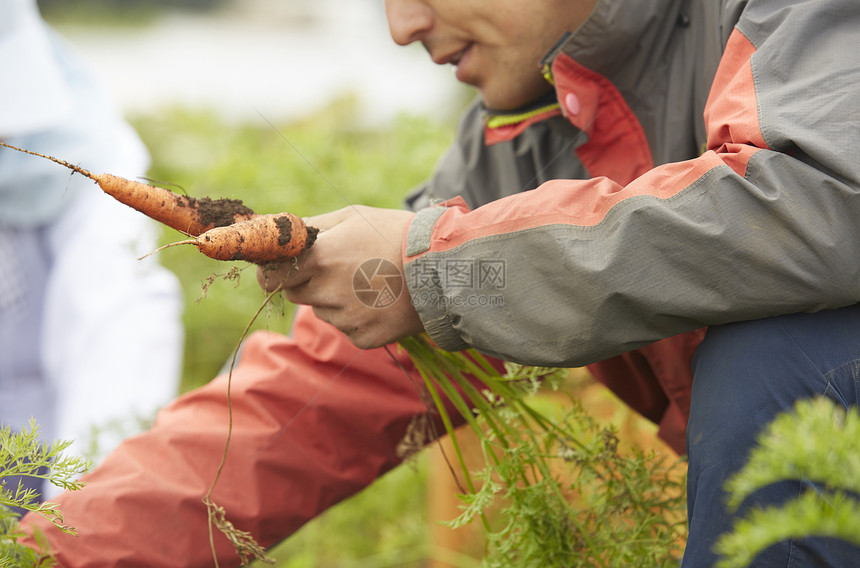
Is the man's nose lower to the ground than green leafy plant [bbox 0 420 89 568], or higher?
higher

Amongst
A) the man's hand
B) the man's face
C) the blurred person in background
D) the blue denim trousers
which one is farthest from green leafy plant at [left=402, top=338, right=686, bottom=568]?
the blurred person in background

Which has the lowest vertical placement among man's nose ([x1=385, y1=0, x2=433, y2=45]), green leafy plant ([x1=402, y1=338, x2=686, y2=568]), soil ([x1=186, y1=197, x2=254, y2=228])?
green leafy plant ([x1=402, y1=338, x2=686, y2=568])

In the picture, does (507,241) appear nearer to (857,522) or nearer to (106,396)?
(857,522)

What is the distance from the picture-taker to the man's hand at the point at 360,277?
1196mm

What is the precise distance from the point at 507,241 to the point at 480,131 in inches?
28.7

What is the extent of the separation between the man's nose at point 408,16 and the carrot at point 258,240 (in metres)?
0.49

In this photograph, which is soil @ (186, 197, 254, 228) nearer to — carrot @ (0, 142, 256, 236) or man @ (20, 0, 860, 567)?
carrot @ (0, 142, 256, 236)

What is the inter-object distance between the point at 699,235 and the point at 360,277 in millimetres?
488

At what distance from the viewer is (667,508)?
139 centimetres

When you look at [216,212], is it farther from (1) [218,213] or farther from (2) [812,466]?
(2) [812,466]

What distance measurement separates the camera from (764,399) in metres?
1.05

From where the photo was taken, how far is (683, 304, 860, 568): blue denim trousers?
1.01m

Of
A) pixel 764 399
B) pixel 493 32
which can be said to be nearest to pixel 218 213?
pixel 493 32

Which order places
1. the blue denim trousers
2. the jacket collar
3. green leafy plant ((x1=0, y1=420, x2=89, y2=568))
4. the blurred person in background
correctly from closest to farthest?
the blue denim trousers
green leafy plant ((x1=0, y1=420, x2=89, y2=568))
the jacket collar
the blurred person in background
